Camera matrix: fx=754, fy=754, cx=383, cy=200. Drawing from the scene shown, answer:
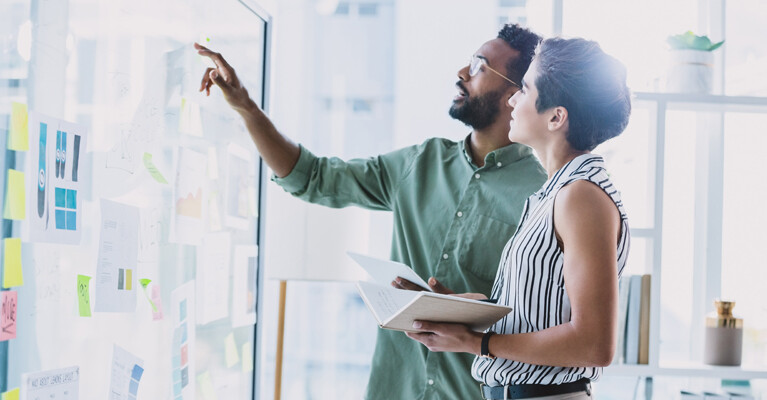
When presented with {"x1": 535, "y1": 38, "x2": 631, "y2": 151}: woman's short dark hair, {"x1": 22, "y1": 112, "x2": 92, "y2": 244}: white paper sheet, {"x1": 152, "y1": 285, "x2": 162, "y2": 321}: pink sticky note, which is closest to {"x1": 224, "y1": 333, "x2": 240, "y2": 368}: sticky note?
{"x1": 152, "y1": 285, "x2": 162, "y2": 321}: pink sticky note

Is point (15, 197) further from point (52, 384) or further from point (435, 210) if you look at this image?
point (435, 210)

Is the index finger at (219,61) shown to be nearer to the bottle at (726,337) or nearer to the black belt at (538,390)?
the black belt at (538,390)

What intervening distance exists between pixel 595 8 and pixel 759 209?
1.07 m

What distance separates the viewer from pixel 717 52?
121 inches

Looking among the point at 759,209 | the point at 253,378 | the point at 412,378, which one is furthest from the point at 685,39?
the point at 253,378

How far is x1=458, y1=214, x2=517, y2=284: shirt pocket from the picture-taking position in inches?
71.4

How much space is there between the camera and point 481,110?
6.17 ft

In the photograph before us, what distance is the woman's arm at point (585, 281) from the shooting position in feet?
3.88

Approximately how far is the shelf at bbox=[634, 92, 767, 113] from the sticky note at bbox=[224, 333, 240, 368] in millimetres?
1623

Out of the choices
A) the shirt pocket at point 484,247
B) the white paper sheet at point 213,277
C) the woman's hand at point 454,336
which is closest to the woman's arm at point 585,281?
the woman's hand at point 454,336

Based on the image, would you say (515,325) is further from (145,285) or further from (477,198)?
(145,285)

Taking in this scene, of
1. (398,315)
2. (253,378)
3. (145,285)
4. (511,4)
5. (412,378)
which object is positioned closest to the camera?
(398,315)

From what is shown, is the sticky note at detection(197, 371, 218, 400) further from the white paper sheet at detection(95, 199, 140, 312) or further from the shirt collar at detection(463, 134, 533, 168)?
the shirt collar at detection(463, 134, 533, 168)

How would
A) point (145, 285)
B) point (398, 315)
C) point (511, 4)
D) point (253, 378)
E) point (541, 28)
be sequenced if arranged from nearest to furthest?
1. point (398, 315)
2. point (145, 285)
3. point (253, 378)
4. point (541, 28)
5. point (511, 4)
